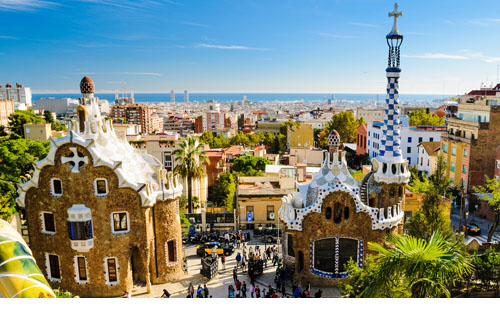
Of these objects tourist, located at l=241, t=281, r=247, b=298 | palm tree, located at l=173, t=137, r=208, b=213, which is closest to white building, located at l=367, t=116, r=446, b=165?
palm tree, located at l=173, t=137, r=208, b=213

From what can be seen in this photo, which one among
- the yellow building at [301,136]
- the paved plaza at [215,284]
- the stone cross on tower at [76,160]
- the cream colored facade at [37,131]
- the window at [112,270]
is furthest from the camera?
the yellow building at [301,136]

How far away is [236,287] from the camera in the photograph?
12.4 meters

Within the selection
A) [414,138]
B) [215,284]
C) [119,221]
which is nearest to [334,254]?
Result: [215,284]

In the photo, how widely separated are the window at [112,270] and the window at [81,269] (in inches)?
26.4

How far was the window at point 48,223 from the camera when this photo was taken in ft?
39.5

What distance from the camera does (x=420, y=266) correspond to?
19.7 feet

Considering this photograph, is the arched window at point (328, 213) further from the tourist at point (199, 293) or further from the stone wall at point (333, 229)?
the tourist at point (199, 293)

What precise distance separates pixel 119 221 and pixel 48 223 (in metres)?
2.12

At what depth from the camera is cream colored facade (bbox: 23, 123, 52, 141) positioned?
24.7m

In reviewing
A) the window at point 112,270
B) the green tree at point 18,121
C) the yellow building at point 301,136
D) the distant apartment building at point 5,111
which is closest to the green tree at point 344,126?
the yellow building at point 301,136
